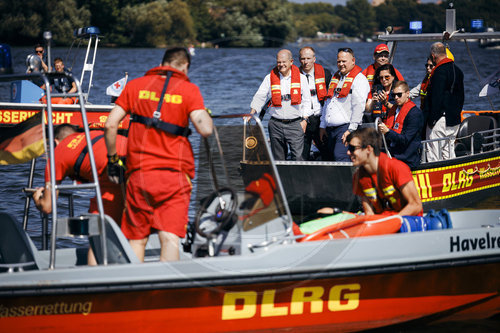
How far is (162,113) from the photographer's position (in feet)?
15.2

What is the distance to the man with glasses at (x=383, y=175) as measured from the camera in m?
5.34

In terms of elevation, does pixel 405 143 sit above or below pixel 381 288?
above

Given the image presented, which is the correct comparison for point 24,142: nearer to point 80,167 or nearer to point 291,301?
point 80,167

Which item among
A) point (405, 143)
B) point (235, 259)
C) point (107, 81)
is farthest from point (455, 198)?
point (107, 81)

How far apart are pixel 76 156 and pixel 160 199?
0.78 metres

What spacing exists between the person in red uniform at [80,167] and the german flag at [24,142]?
0.15 meters

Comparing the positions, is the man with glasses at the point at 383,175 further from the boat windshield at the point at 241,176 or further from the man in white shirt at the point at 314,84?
the man in white shirt at the point at 314,84

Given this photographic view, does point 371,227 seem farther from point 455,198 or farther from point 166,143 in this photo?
point 455,198

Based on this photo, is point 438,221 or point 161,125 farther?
point 438,221

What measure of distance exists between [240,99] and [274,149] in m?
0.78

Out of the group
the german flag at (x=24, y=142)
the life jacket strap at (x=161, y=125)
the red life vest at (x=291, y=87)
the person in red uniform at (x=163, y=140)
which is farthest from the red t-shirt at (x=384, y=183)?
the red life vest at (x=291, y=87)

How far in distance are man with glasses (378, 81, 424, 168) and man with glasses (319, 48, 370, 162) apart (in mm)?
355

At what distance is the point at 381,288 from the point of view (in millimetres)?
5164

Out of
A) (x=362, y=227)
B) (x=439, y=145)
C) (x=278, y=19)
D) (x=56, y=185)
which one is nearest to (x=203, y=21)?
(x=278, y=19)
